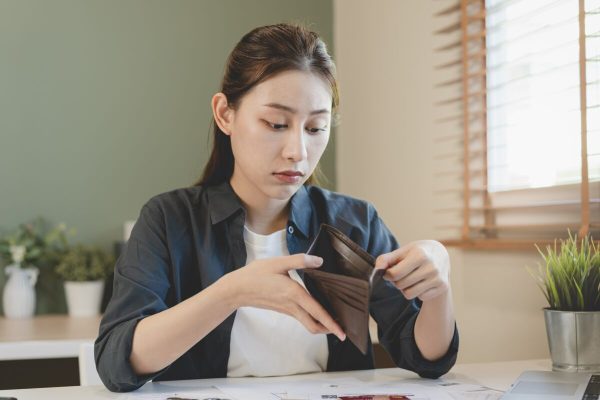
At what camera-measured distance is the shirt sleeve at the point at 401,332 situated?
1354mm

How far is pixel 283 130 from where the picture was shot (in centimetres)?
136

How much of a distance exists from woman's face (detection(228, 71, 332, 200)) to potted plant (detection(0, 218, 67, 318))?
62.3 inches

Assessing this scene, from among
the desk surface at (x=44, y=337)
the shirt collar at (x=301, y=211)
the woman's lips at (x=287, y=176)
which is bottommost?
the desk surface at (x=44, y=337)

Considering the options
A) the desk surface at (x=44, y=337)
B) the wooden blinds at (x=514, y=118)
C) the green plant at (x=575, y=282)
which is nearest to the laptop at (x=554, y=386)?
the green plant at (x=575, y=282)

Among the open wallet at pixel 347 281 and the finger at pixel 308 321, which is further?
the finger at pixel 308 321

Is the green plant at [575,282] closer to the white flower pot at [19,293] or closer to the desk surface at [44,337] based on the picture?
the desk surface at [44,337]

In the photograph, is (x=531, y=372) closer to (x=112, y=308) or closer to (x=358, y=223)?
(x=358, y=223)

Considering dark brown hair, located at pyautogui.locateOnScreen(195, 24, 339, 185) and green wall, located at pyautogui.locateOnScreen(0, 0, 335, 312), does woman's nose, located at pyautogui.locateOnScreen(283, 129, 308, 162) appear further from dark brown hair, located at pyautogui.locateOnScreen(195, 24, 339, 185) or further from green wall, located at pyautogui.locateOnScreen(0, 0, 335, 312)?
green wall, located at pyautogui.locateOnScreen(0, 0, 335, 312)

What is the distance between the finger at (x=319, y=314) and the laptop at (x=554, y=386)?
0.26 metres

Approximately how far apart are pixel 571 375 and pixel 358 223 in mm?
529

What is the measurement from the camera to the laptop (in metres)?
1.11

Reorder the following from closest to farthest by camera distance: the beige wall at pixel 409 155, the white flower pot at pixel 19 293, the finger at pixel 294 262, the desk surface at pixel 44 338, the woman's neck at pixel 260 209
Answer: the finger at pixel 294 262 → the woman's neck at pixel 260 209 → the beige wall at pixel 409 155 → the desk surface at pixel 44 338 → the white flower pot at pixel 19 293

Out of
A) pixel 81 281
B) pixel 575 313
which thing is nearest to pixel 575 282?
pixel 575 313

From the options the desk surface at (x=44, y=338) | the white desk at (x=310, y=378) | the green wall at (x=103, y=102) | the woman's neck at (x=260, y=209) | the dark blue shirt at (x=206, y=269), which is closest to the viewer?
the white desk at (x=310, y=378)
